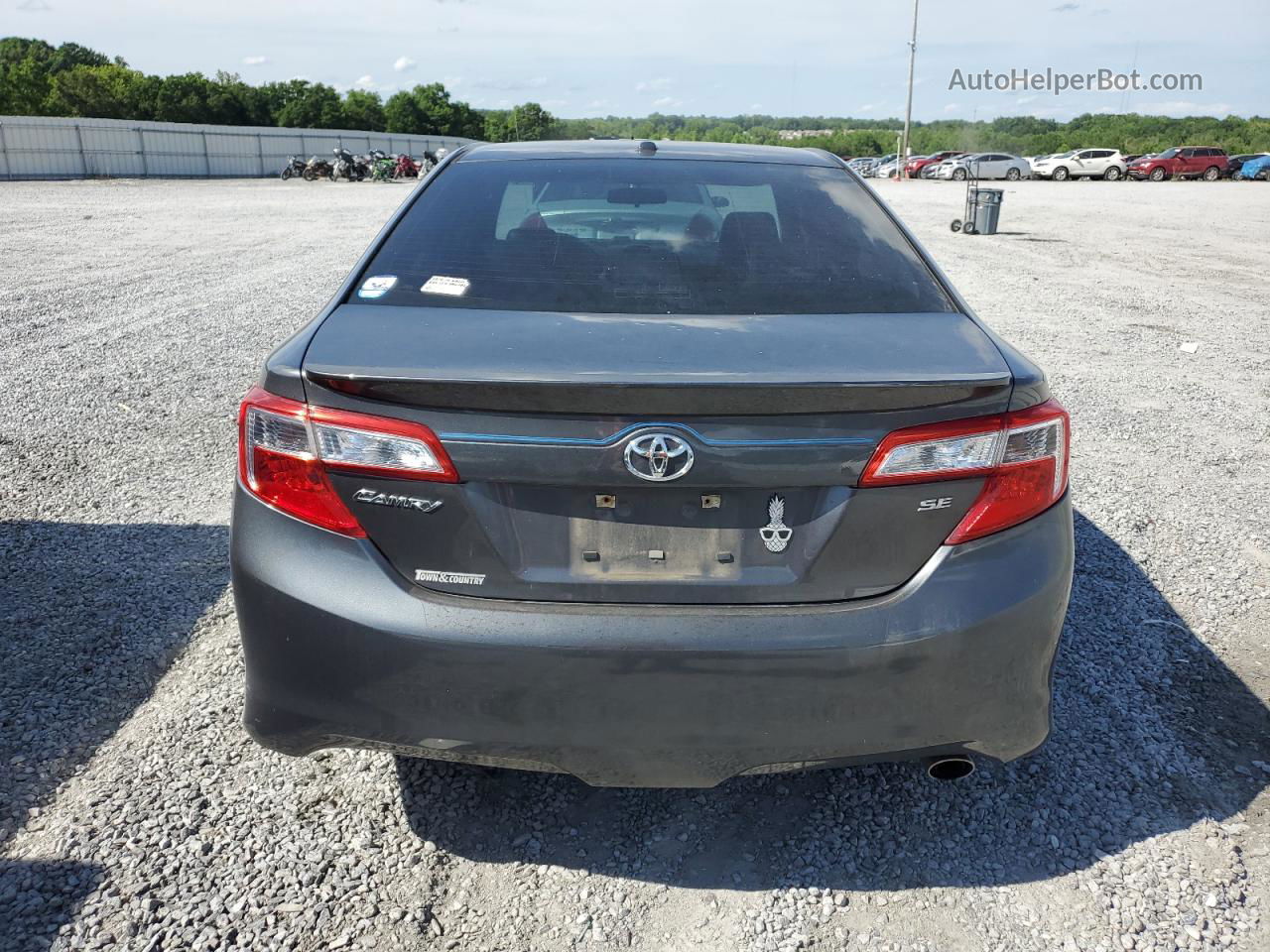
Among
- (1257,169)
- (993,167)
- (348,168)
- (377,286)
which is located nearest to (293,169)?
(348,168)

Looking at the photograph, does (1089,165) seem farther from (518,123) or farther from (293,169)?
(518,123)

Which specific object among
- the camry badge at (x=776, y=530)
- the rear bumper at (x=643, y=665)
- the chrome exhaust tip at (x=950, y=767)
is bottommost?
the chrome exhaust tip at (x=950, y=767)

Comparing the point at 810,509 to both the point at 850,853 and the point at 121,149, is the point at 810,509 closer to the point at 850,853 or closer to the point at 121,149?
the point at 850,853

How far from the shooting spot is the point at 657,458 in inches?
82.0

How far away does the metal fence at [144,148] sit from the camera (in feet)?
138

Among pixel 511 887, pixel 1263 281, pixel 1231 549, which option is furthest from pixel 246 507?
pixel 1263 281

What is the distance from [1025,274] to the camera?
599 inches

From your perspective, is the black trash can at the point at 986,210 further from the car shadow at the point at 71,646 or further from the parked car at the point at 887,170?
the parked car at the point at 887,170

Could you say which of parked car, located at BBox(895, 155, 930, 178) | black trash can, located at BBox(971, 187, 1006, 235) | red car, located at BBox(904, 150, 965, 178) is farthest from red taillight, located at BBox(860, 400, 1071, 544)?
parked car, located at BBox(895, 155, 930, 178)

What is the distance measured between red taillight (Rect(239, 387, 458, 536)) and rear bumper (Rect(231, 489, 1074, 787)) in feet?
0.19

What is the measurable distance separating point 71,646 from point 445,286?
2.00 m

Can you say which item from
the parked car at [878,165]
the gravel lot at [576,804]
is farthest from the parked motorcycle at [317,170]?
the gravel lot at [576,804]

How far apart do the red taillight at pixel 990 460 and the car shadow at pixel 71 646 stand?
82.2 inches

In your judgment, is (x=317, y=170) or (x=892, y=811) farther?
(x=317, y=170)
